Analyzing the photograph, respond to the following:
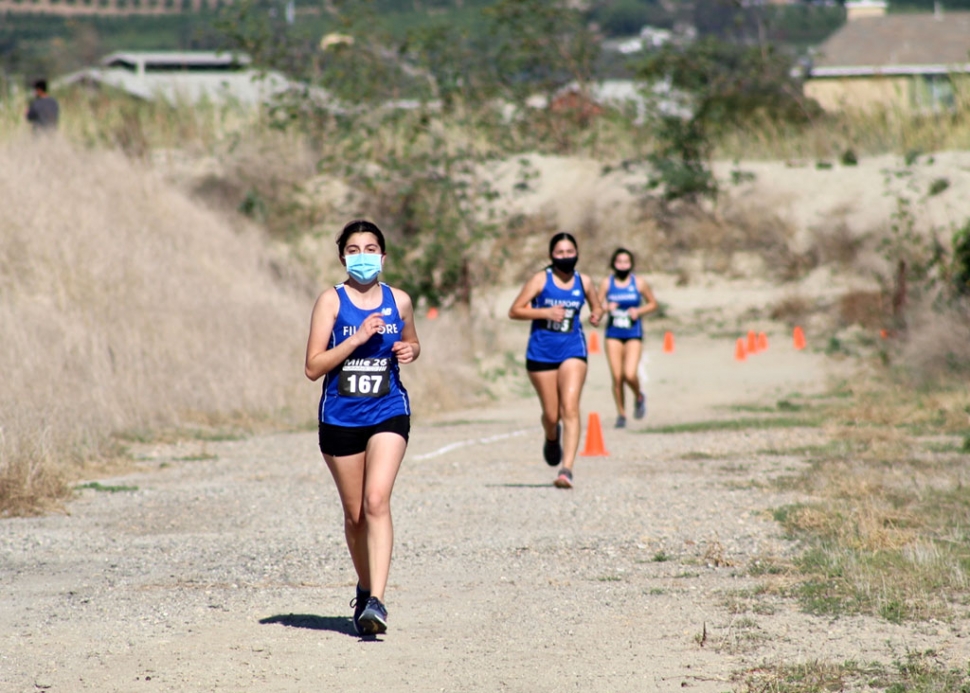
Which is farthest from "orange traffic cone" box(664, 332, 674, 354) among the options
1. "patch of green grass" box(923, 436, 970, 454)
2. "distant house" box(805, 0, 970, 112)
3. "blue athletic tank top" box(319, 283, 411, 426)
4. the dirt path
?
"distant house" box(805, 0, 970, 112)

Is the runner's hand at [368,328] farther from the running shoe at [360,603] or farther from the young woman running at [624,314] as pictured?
the young woman running at [624,314]

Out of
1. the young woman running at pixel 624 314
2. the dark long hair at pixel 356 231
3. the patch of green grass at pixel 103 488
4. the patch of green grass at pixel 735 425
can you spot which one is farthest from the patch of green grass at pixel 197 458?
the dark long hair at pixel 356 231

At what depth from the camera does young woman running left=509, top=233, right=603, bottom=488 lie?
38.8ft

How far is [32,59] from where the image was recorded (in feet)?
256

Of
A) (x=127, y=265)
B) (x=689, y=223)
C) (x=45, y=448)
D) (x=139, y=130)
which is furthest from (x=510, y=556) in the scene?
(x=689, y=223)

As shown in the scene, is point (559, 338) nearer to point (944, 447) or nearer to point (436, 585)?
point (436, 585)

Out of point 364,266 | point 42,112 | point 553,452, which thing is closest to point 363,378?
point 364,266

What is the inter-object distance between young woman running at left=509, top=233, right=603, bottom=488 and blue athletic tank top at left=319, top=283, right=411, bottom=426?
4.77 metres

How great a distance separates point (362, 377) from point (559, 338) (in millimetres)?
5086

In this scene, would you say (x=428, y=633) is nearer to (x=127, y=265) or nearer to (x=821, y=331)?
(x=127, y=265)

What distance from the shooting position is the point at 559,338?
11.9 metres

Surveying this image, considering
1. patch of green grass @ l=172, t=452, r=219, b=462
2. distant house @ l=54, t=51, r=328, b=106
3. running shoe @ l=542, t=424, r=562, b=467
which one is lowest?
patch of green grass @ l=172, t=452, r=219, b=462

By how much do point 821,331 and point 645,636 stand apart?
73.9 feet

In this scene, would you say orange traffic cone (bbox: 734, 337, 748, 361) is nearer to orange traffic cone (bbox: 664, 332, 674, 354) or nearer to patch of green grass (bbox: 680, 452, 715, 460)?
orange traffic cone (bbox: 664, 332, 674, 354)
